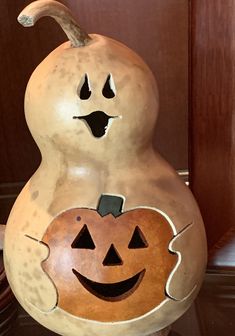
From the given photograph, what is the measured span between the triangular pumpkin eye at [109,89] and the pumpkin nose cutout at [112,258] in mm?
146

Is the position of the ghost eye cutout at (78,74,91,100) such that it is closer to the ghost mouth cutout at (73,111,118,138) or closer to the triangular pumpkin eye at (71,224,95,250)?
the ghost mouth cutout at (73,111,118,138)

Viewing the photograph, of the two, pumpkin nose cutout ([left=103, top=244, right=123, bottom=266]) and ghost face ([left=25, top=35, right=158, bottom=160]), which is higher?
ghost face ([left=25, top=35, right=158, bottom=160])

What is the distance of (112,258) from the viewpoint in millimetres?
570

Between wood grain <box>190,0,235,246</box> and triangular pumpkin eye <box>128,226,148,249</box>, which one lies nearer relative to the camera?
triangular pumpkin eye <box>128,226,148,249</box>

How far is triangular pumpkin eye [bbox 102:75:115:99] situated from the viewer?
0.55m

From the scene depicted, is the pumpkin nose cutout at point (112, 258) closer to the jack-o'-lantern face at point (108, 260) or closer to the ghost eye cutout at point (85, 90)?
the jack-o'-lantern face at point (108, 260)

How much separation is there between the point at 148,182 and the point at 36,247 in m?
0.13

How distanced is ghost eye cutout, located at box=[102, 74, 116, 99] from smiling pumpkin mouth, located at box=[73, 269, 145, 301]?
0.17 m

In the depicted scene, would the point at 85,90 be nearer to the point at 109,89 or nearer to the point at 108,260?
the point at 109,89

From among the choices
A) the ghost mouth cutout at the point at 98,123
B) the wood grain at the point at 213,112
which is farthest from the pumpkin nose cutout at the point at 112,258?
the wood grain at the point at 213,112

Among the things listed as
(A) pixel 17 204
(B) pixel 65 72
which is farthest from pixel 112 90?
(A) pixel 17 204

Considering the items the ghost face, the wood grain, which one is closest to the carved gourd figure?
the ghost face

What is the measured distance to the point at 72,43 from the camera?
0.57 meters

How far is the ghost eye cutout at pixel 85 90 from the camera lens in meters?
0.55
